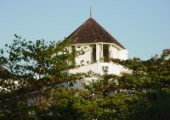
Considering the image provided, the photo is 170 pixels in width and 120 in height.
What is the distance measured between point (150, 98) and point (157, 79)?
13.0 m

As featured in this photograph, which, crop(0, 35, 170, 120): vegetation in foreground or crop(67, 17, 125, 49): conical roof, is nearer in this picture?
crop(0, 35, 170, 120): vegetation in foreground

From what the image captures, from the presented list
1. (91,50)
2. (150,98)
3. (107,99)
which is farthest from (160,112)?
(91,50)

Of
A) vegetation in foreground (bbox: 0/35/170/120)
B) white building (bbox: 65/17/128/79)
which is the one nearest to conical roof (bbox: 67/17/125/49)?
white building (bbox: 65/17/128/79)

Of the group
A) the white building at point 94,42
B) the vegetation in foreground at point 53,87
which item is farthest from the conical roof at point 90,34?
the vegetation in foreground at point 53,87

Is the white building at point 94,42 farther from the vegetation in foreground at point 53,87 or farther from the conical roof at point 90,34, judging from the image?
the vegetation in foreground at point 53,87

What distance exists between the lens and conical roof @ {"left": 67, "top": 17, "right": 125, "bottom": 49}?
1209 inches

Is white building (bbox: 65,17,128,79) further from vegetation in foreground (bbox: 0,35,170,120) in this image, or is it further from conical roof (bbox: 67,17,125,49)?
vegetation in foreground (bbox: 0,35,170,120)

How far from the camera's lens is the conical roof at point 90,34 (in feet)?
101

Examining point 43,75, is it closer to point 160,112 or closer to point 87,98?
point 87,98

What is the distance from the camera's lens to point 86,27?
32344 mm

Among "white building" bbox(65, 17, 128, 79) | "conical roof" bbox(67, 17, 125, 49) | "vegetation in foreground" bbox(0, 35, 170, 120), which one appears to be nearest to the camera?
"vegetation in foreground" bbox(0, 35, 170, 120)

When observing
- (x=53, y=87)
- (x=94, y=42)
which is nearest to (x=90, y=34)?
(x=94, y=42)

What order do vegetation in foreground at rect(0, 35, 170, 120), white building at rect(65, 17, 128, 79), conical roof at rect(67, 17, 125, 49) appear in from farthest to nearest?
conical roof at rect(67, 17, 125, 49) < white building at rect(65, 17, 128, 79) < vegetation in foreground at rect(0, 35, 170, 120)

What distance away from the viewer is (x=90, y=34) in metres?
31.3
